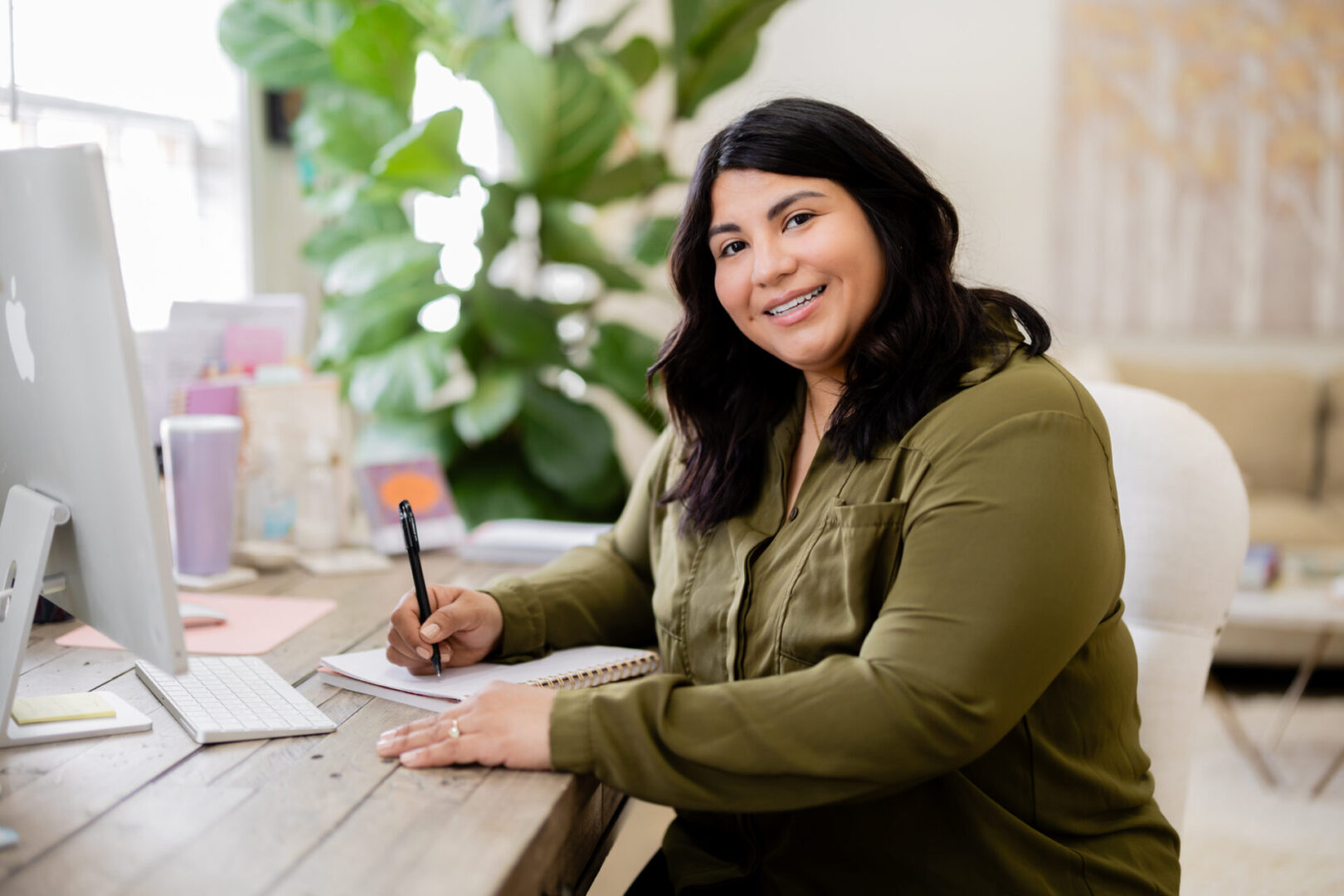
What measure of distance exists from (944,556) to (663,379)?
57 cm

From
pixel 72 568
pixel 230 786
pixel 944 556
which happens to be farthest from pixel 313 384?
pixel 944 556

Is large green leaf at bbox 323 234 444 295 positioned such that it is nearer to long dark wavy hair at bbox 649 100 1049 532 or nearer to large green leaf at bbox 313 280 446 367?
large green leaf at bbox 313 280 446 367

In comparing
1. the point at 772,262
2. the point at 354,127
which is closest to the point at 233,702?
the point at 772,262

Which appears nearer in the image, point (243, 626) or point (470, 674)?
point (470, 674)

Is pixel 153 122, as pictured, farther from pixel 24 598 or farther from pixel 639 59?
pixel 24 598

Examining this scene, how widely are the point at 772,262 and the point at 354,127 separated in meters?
1.60

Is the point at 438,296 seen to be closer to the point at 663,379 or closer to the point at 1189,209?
the point at 663,379

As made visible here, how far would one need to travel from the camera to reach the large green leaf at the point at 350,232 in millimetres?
2650

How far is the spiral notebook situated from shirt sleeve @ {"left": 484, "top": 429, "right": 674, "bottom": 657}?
3cm

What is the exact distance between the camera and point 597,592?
1.40 m

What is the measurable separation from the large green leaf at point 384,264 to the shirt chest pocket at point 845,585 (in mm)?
1574

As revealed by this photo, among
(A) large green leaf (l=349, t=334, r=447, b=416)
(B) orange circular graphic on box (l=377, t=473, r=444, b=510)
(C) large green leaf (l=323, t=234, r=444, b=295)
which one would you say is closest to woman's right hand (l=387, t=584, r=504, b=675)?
(B) orange circular graphic on box (l=377, t=473, r=444, b=510)

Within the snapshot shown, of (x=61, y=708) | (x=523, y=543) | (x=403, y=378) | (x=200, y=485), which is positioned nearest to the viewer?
(x=61, y=708)

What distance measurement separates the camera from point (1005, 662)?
0.92 metres
